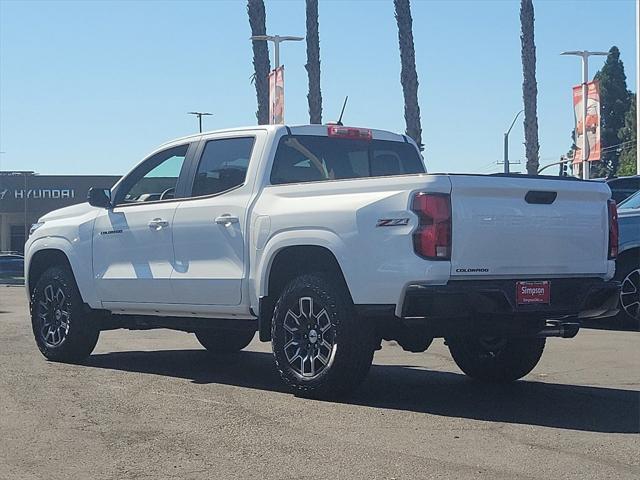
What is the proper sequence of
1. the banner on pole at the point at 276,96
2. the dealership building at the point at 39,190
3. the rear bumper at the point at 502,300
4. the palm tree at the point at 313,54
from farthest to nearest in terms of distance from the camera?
the dealership building at the point at 39,190
the palm tree at the point at 313,54
the banner on pole at the point at 276,96
the rear bumper at the point at 502,300

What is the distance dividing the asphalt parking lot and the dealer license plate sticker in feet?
2.52

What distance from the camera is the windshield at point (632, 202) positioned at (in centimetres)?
1210

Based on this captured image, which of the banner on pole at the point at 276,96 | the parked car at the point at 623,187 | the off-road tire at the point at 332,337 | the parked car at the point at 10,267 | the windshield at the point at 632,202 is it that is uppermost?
the banner on pole at the point at 276,96

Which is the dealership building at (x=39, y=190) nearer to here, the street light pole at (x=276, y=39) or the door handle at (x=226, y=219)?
the street light pole at (x=276, y=39)

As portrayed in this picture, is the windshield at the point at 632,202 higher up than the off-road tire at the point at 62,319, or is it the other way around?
the windshield at the point at 632,202

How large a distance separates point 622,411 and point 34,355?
5.98m

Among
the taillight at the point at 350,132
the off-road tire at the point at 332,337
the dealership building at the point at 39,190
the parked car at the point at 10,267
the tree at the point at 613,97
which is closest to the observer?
the off-road tire at the point at 332,337

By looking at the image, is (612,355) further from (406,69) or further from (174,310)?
(406,69)

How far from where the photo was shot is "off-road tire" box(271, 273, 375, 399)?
721cm

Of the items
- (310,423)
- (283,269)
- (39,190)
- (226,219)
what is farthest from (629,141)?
(310,423)

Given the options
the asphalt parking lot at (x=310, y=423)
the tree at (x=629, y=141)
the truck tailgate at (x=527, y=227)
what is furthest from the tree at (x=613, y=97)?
the truck tailgate at (x=527, y=227)

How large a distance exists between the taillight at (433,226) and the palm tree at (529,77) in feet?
73.5

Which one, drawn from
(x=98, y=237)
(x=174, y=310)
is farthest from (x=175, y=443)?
(x=98, y=237)

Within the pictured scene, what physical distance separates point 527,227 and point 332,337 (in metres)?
1.56
